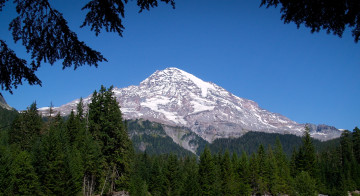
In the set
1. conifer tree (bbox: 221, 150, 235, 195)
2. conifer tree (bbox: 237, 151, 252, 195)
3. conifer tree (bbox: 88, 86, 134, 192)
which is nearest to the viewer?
conifer tree (bbox: 88, 86, 134, 192)

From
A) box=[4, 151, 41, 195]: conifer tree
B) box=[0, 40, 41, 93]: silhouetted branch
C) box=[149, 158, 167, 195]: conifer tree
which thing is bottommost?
box=[149, 158, 167, 195]: conifer tree

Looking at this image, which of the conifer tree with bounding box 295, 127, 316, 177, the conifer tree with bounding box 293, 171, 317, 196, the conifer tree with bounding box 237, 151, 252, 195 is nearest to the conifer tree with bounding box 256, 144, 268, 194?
the conifer tree with bounding box 237, 151, 252, 195

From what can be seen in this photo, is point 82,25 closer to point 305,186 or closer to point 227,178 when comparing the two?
point 305,186

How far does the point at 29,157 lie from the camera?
36.2 meters

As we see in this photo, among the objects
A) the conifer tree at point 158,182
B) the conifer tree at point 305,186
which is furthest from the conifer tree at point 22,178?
the conifer tree at point 305,186


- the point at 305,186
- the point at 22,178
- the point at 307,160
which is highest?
the point at 307,160

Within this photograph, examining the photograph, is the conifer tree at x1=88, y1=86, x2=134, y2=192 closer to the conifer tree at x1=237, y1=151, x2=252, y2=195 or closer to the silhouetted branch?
the silhouetted branch

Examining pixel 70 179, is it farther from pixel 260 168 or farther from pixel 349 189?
pixel 349 189

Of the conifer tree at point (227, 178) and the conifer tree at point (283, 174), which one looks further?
the conifer tree at point (283, 174)

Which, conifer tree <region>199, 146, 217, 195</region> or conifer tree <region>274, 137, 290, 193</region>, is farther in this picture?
conifer tree <region>274, 137, 290, 193</region>

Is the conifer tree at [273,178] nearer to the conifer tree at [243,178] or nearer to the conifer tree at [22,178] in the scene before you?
the conifer tree at [243,178]

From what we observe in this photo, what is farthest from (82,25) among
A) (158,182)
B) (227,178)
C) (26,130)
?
(158,182)

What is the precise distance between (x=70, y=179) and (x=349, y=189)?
72149 mm

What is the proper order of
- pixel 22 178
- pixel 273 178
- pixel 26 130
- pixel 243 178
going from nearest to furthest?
pixel 22 178 → pixel 26 130 → pixel 243 178 → pixel 273 178
